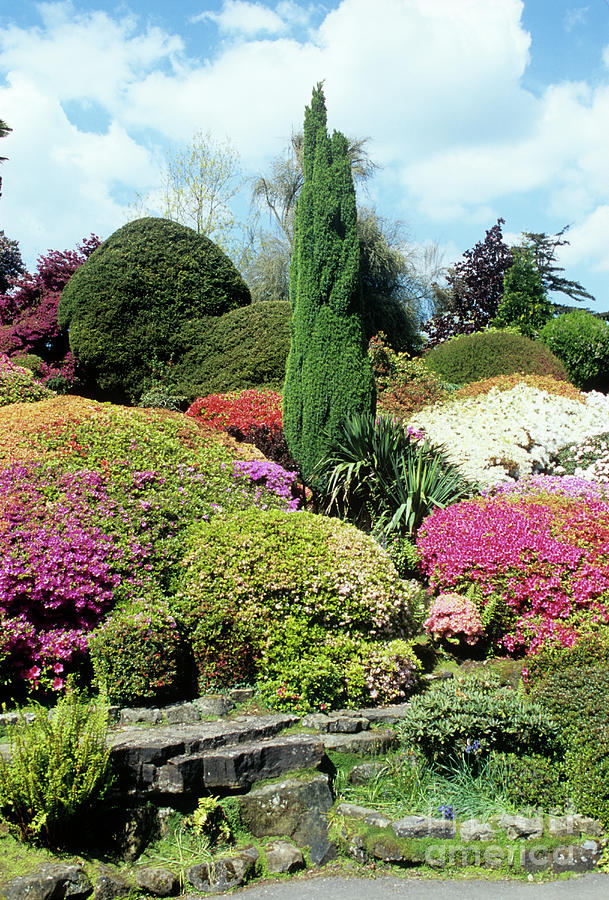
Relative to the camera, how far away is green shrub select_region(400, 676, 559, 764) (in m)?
4.78

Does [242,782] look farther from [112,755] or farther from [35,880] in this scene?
[35,880]

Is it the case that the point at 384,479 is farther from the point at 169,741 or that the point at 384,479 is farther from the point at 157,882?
the point at 157,882

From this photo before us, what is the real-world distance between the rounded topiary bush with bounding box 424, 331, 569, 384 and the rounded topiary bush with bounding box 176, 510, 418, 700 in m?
10.5

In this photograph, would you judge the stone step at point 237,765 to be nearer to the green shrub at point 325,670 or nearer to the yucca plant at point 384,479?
the green shrub at point 325,670

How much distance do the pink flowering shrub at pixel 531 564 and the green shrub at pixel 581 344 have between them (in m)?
13.3

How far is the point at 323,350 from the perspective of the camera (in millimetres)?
10188

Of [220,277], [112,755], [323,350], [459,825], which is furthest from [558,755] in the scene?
[220,277]

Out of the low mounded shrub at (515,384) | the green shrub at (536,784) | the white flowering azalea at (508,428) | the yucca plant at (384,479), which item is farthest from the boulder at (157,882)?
the low mounded shrub at (515,384)

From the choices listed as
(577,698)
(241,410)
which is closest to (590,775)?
(577,698)

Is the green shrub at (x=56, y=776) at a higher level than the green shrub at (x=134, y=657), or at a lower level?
lower

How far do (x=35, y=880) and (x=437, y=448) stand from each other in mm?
7340

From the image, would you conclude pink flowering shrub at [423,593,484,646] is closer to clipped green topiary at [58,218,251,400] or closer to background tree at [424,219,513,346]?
clipped green topiary at [58,218,251,400]

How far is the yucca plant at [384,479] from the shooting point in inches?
328

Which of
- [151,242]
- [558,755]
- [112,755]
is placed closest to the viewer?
[112,755]
